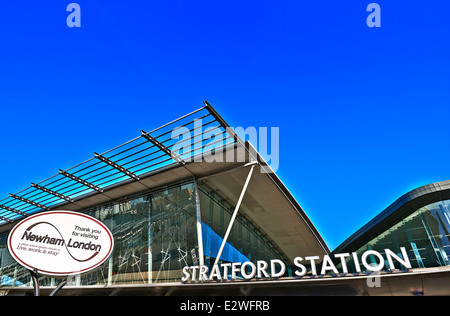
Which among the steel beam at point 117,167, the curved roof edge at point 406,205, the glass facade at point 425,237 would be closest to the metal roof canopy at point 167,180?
the steel beam at point 117,167

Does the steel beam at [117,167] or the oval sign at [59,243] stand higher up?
the steel beam at [117,167]

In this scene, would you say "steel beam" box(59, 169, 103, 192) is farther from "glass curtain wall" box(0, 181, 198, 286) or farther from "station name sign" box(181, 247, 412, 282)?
"station name sign" box(181, 247, 412, 282)

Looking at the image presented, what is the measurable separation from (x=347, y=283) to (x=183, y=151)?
1262 cm

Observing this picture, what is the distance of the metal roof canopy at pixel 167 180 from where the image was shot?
20.5m

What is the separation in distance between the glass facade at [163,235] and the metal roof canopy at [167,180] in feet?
3.30

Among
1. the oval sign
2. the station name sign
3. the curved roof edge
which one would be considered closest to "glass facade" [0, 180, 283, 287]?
the station name sign

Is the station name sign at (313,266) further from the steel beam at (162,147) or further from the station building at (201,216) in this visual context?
the steel beam at (162,147)

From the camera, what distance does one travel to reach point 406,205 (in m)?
22.5

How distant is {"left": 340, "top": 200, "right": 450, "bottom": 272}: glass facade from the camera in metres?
14.5

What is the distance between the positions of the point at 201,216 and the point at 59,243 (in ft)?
52.8

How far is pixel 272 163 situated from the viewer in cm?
2319
